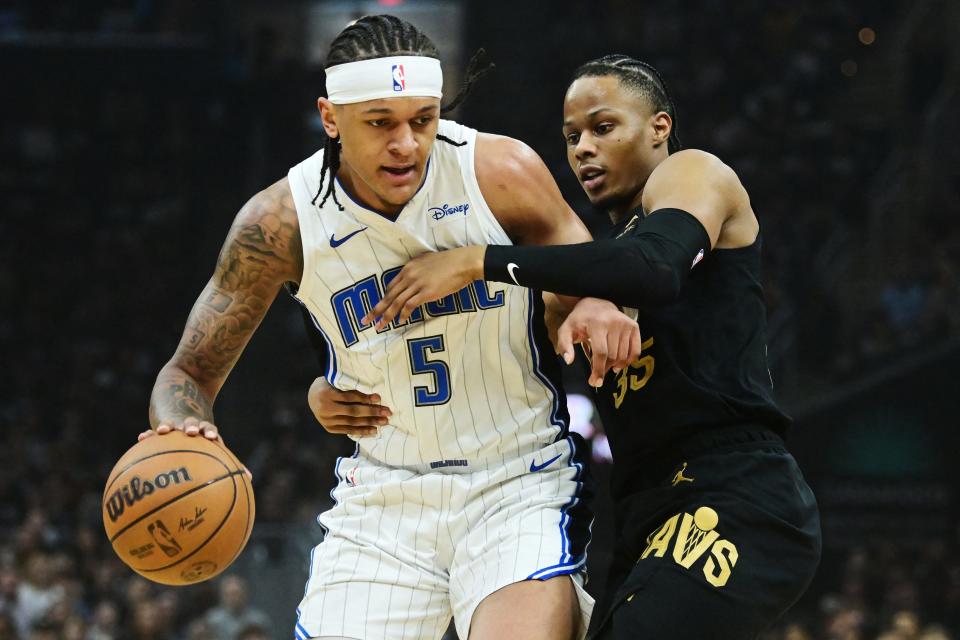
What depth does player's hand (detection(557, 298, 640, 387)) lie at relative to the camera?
3299 millimetres

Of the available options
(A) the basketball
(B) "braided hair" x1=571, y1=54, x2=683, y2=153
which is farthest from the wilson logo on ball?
(B) "braided hair" x1=571, y1=54, x2=683, y2=153

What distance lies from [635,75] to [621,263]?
3.23 ft

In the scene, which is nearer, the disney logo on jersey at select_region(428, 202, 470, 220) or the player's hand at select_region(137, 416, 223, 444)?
the player's hand at select_region(137, 416, 223, 444)

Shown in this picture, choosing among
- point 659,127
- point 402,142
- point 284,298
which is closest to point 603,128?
point 659,127

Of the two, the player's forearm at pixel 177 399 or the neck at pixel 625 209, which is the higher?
the neck at pixel 625 209

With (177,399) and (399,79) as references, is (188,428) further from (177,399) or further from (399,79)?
(399,79)

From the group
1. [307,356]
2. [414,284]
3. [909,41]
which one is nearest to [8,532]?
[307,356]

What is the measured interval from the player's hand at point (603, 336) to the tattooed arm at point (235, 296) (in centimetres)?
97

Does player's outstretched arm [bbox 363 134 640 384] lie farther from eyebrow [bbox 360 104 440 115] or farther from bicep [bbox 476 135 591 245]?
eyebrow [bbox 360 104 440 115]

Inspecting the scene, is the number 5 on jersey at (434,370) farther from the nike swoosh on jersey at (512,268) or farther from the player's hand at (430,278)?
the nike swoosh on jersey at (512,268)

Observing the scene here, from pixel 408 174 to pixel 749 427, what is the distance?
46.4 inches

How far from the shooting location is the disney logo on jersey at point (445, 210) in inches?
151

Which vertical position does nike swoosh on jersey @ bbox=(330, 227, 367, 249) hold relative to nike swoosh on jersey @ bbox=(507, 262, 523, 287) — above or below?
above

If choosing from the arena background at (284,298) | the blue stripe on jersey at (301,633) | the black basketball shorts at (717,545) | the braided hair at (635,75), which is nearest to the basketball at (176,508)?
the blue stripe on jersey at (301,633)
